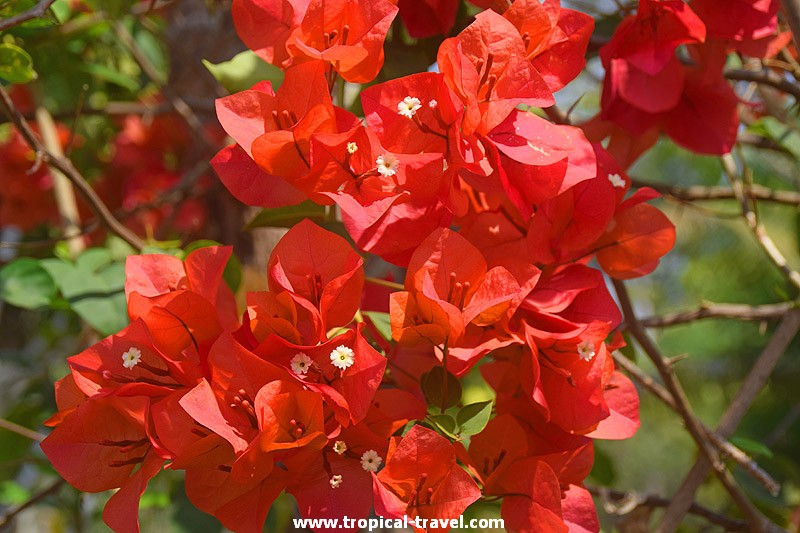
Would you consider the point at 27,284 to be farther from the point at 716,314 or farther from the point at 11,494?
the point at 716,314

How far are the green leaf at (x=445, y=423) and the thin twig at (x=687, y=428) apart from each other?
33 centimetres

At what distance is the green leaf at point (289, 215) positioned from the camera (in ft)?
2.27

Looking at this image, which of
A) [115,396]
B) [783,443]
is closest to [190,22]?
[115,396]

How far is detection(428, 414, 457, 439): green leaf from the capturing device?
547 mm

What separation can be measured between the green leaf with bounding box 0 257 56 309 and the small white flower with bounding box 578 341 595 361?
600 millimetres

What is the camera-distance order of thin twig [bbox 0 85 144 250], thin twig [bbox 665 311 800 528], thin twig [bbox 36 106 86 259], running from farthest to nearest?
thin twig [bbox 36 106 86 259] → thin twig [bbox 665 311 800 528] → thin twig [bbox 0 85 144 250]

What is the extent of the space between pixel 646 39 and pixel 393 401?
397mm

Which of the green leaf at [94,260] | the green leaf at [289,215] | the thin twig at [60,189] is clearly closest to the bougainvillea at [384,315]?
the green leaf at [289,215]

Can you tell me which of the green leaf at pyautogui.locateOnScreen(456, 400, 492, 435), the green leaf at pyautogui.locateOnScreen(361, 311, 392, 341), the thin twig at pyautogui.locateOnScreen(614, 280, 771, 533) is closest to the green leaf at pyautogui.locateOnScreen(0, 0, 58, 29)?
the green leaf at pyautogui.locateOnScreen(361, 311, 392, 341)

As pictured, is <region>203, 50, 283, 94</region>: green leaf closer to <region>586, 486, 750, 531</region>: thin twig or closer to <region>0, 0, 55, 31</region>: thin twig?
<region>0, 0, 55, 31</region>: thin twig

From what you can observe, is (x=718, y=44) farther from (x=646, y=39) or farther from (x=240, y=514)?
(x=240, y=514)

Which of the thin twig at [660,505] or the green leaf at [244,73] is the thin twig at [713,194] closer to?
the thin twig at [660,505]

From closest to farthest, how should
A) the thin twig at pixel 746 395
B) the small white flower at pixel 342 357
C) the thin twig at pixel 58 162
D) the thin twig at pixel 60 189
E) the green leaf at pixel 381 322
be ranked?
the small white flower at pixel 342 357, the green leaf at pixel 381 322, the thin twig at pixel 58 162, the thin twig at pixel 746 395, the thin twig at pixel 60 189

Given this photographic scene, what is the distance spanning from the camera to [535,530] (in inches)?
22.6
